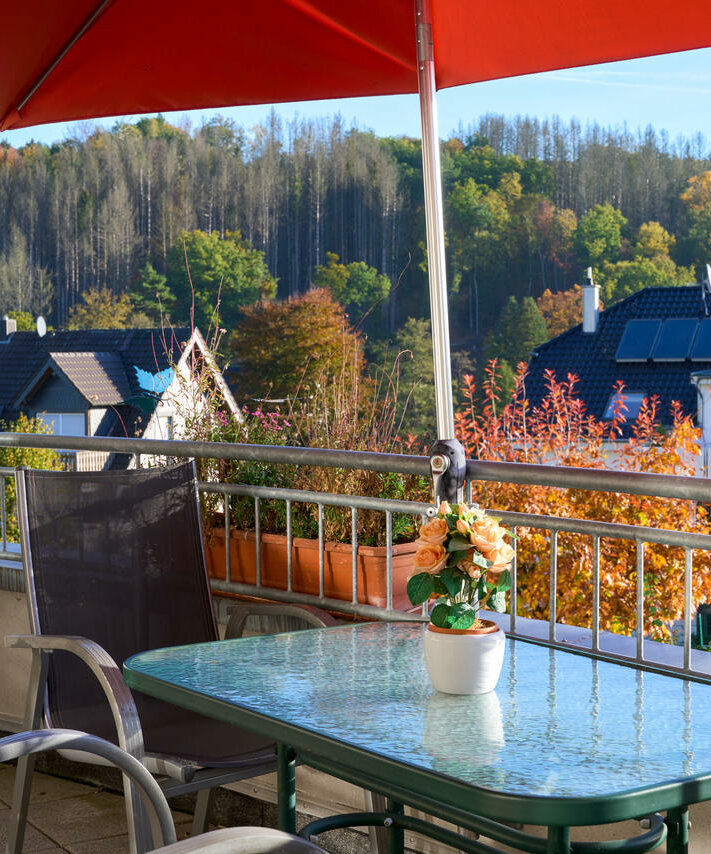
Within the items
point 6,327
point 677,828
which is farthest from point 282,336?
point 677,828

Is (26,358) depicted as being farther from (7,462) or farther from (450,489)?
(450,489)

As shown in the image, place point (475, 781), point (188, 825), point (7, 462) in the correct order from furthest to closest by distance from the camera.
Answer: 1. point (7, 462)
2. point (188, 825)
3. point (475, 781)

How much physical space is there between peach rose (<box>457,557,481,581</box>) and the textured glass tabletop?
7.6 inches

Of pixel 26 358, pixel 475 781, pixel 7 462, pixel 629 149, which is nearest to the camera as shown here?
pixel 475 781

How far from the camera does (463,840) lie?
5.57 ft

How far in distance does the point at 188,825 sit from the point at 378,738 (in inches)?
73.2

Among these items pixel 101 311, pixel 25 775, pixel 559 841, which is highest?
pixel 101 311

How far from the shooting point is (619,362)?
28922 mm

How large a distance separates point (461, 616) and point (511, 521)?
2.29 ft

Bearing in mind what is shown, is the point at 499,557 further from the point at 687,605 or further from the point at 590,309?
the point at 590,309

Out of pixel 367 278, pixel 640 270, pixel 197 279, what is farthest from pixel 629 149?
pixel 197 279

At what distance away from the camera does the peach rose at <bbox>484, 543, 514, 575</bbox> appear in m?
1.67

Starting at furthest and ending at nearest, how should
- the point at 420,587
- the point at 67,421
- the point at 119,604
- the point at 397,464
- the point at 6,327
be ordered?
the point at 67,421 → the point at 6,327 → the point at 119,604 → the point at 397,464 → the point at 420,587

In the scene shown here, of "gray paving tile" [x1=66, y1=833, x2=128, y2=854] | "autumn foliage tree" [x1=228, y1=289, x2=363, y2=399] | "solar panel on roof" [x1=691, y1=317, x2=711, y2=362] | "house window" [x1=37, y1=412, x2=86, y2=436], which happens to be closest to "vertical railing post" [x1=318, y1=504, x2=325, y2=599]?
"gray paving tile" [x1=66, y1=833, x2=128, y2=854]
